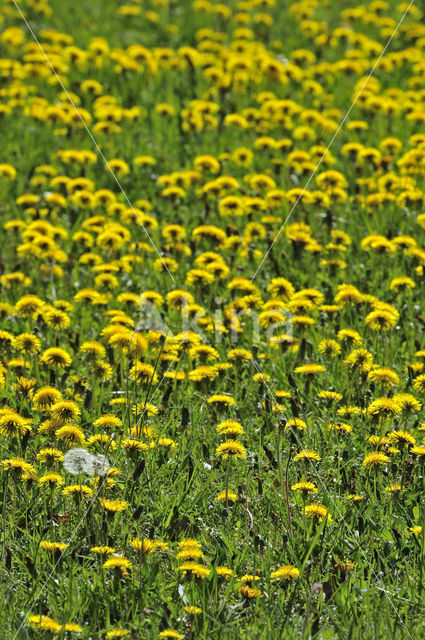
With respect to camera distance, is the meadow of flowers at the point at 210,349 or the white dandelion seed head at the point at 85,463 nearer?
the meadow of flowers at the point at 210,349

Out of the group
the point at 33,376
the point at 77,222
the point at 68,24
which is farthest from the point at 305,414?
the point at 68,24

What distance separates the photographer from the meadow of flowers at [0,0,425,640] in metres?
2.73

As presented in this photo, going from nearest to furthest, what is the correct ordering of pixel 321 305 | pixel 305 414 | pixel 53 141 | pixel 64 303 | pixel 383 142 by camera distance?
pixel 305 414
pixel 64 303
pixel 321 305
pixel 383 142
pixel 53 141

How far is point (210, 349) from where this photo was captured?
3.83 metres

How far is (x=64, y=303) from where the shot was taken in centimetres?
430

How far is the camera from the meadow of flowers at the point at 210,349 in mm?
2727

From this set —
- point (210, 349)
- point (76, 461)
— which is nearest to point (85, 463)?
point (76, 461)

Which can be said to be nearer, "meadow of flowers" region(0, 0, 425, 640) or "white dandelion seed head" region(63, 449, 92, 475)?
"meadow of flowers" region(0, 0, 425, 640)

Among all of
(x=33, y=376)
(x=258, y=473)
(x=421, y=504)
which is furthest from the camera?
(x=33, y=376)

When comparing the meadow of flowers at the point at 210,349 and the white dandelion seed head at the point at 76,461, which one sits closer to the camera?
the meadow of flowers at the point at 210,349

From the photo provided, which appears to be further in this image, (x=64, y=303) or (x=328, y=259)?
(x=328, y=259)

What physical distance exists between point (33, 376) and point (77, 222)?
1.73 metres

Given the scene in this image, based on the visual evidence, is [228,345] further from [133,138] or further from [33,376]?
[133,138]

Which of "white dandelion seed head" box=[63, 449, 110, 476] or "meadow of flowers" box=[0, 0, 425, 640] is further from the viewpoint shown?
"white dandelion seed head" box=[63, 449, 110, 476]
